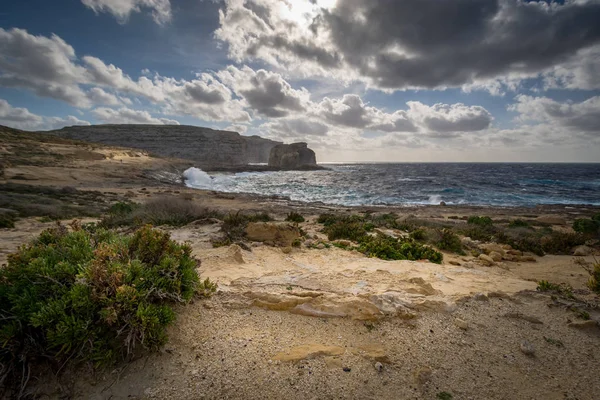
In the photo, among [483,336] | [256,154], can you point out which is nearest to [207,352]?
[483,336]

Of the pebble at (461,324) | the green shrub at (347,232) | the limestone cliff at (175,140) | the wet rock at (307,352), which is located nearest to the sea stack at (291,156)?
the limestone cliff at (175,140)

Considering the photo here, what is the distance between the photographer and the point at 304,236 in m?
8.43

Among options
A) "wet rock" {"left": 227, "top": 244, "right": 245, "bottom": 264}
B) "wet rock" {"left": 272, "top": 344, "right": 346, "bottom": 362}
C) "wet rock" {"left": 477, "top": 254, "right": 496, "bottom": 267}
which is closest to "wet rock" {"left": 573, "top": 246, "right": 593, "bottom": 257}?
"wet rock" {"left": 477, "top": 254, "right": 496, "bottom": 267}

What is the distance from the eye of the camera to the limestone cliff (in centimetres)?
9838

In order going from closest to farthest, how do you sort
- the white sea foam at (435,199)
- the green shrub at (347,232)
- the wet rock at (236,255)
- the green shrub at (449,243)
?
the wet rock at (236,255) → the green shrub at (449,243) → the green shrub at (347,232) → the white sea foam at (435,199)

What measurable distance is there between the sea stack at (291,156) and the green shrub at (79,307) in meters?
101

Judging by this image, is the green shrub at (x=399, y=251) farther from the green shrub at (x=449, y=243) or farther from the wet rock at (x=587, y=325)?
the wet rock at (x=587, y=325)

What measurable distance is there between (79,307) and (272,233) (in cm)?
509

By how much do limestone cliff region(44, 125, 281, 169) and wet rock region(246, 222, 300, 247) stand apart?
8447 cm

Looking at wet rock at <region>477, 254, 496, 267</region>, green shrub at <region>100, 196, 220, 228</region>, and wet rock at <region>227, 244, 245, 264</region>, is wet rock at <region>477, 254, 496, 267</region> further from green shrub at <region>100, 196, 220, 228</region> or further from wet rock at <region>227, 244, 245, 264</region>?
green shrub at <region>100, 196, 220, 228</region>

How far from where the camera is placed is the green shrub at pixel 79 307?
2389 millimetres

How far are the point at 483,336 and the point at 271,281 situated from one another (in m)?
3.14

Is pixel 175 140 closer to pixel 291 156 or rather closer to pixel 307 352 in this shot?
pixel 291 156

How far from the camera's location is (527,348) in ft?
10.3
